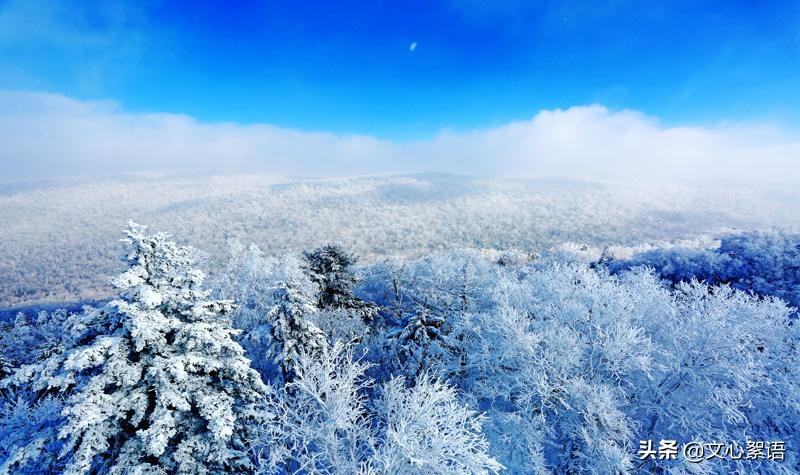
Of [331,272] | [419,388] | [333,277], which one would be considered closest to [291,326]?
[419,388]

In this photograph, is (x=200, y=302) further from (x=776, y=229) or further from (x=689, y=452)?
(x=776, y=229)

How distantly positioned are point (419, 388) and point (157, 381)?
7.26 meters

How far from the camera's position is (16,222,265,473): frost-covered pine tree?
8172 millimetres

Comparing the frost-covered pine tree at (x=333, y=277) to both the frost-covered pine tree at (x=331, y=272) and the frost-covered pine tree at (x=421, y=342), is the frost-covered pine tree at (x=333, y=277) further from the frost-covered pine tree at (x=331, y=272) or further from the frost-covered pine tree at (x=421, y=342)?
the frost-covered pine tree at (x=421, y=342)

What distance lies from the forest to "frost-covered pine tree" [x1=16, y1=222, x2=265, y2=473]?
0.05 metres

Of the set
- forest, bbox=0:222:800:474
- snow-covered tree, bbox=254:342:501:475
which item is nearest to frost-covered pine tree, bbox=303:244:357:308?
forest, bbox=0:222:800:474

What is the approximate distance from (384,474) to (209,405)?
520cm

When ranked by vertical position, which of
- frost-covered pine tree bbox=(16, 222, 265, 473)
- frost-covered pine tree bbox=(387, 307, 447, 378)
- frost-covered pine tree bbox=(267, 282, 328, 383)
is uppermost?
frost-covered pine tree bbox=(16, 222, 265, 473)

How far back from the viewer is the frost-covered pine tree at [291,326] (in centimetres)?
1683

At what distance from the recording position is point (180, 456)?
8797 millimetres

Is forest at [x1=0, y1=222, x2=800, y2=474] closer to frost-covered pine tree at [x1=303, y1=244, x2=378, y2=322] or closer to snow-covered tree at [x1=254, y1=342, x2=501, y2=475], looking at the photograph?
snow-covered tree at [x1=254, y1=342, x2=501, y2=475]

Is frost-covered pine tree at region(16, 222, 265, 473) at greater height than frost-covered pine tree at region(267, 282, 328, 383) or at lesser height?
A: greater

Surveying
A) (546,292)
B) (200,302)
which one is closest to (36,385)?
(200,302)

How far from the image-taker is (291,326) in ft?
56.8
